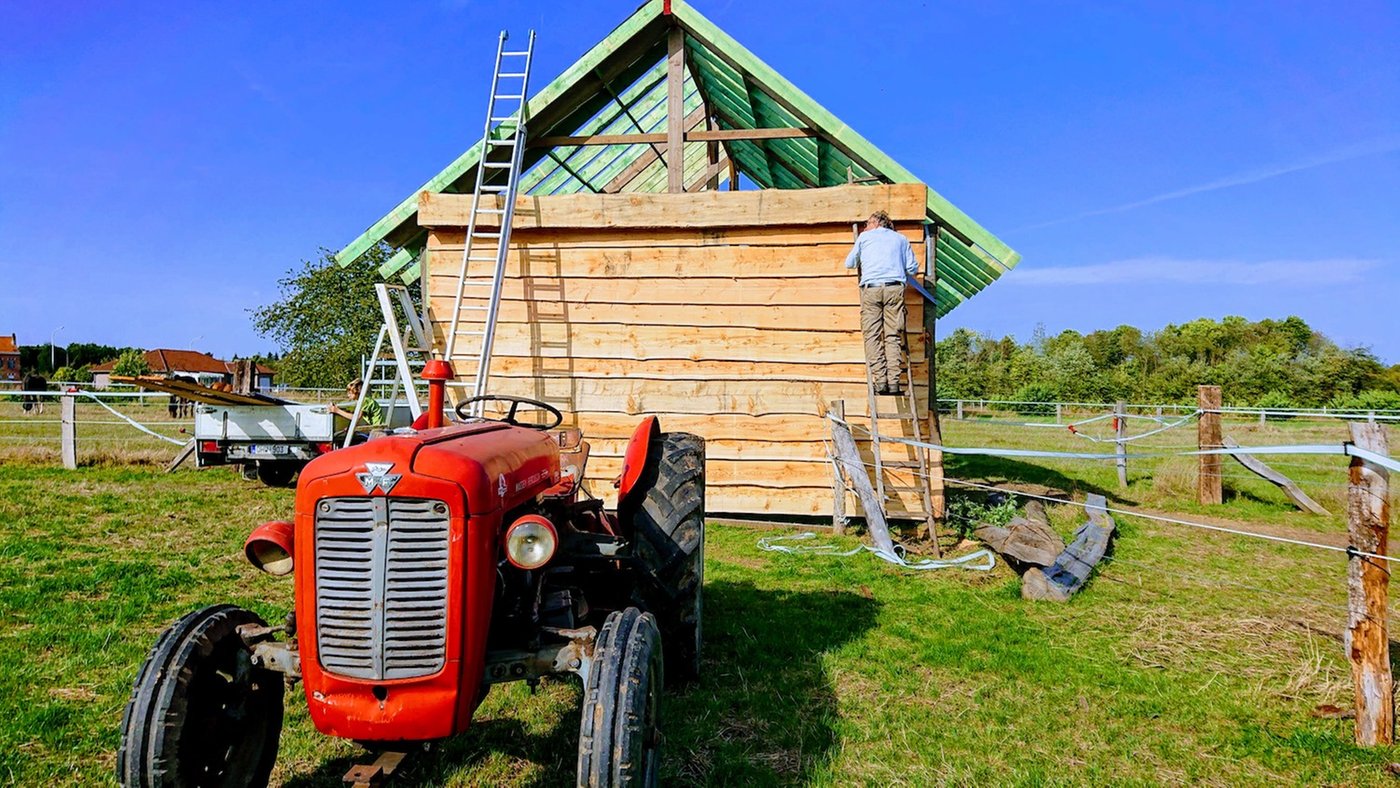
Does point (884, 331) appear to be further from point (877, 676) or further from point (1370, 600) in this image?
point (1370, 600)

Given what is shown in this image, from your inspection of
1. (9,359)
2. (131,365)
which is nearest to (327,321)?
(131,365)

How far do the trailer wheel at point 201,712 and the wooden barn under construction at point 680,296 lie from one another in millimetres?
5968

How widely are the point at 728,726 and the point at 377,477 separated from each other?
212cm

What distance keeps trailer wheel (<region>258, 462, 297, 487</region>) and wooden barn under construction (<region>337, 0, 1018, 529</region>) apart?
4.10 m

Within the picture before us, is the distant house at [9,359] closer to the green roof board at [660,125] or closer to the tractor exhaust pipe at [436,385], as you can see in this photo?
the green roof board at [660,125]

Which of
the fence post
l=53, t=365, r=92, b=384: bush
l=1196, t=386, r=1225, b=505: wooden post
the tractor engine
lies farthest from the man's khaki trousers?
l=53, t=365, r=92, b=384: bush

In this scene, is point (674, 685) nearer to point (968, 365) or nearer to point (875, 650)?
point (875, 650)

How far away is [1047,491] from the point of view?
→ 1108 cm

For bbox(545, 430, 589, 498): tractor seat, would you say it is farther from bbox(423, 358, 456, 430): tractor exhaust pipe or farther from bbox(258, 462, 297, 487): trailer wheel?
bbox(258, 462, 297, 487): trailer wheel

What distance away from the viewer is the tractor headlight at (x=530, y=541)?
2.67m

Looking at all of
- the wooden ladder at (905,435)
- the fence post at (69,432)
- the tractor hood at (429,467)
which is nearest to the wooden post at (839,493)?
the wooden ladder at (905,435)

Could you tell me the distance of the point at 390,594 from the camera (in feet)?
8.24

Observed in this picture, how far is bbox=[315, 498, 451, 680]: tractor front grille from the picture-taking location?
2.51 meters

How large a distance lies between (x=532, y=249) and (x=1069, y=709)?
692cm
